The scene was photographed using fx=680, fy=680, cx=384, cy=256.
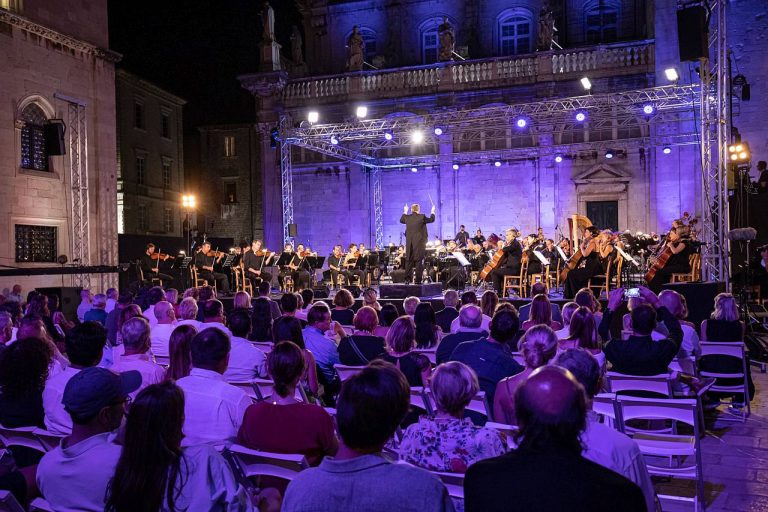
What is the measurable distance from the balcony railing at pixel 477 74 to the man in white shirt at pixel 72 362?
2373 cm

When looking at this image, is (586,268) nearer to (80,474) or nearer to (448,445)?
(448,445)

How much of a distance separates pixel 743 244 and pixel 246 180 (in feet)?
92.7

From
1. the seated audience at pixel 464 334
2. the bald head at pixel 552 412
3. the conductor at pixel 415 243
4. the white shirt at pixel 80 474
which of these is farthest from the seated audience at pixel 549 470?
the conductor at pixel 415 243

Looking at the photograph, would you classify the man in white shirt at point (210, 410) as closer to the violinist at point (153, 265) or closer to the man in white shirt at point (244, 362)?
the man in white shirt at point (244, 362)

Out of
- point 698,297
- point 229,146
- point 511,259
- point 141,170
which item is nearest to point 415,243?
point 511,259

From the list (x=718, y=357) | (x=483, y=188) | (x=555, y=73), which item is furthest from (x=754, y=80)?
(x=718, y=357)

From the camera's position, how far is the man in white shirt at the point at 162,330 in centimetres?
729

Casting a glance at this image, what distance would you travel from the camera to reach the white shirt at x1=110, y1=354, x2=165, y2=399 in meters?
4.93

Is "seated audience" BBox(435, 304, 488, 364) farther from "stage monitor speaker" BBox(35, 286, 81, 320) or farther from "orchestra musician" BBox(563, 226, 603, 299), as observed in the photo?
"stage monitor speaker" BBox(35, 286, 81, 320)

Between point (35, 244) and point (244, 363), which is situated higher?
point (35, 244)

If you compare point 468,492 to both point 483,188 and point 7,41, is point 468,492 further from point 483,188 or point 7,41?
point 483,188

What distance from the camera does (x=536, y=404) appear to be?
220 centimetres

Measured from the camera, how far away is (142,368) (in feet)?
16.4

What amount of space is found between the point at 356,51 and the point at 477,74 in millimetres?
5755
